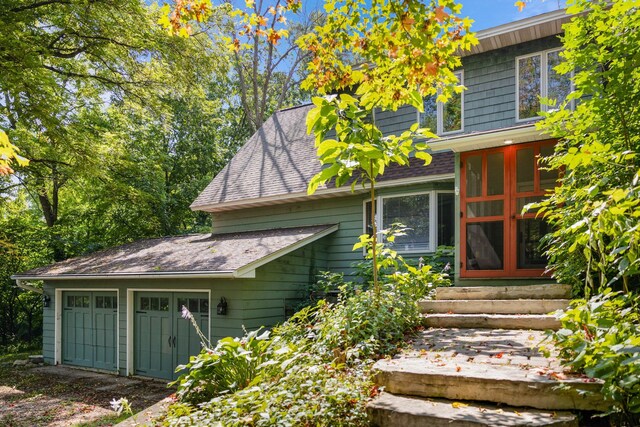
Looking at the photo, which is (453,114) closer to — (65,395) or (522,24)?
(522,24)

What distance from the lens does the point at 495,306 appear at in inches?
238

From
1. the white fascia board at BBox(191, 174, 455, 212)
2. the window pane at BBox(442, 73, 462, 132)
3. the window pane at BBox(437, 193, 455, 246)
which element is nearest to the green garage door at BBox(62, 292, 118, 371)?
the white fascia board at BBox(191, 174, 455, 212)

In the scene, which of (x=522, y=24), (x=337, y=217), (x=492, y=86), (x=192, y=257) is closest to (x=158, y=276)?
(x=192, y=257)

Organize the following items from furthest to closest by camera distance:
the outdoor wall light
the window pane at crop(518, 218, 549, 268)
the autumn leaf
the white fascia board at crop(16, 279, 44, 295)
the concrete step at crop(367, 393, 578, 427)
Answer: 1. the white fascia board at crop(16, 279, 44, 295)
2. the outdoor wall light
3. the window pane at crop(518, 218, 549, 268)
4. the autumn leaf
5. the concrete step at crop(367, 393, 578, 427)

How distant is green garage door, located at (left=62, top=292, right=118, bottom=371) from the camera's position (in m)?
11.0

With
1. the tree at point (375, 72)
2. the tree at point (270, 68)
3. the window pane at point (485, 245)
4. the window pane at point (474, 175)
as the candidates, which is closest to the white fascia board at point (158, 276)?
the tree at point (375, 72)

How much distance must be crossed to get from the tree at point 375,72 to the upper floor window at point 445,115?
197 inches

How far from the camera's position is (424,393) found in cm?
364

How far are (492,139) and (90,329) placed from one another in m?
10.2

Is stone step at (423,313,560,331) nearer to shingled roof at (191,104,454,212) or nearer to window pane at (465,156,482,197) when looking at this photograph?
window pane at (465,156,482,197)

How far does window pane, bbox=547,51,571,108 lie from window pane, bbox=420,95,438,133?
2329mm

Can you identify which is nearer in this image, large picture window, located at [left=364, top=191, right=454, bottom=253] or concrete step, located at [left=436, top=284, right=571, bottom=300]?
concrete step, located at [left=436, top=284, right=571, bottom=300]

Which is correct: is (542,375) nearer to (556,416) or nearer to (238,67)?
(556,416)

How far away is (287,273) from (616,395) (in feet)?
24.7
